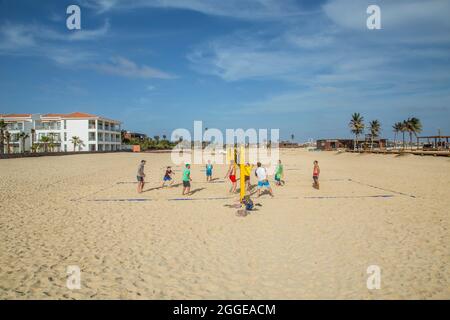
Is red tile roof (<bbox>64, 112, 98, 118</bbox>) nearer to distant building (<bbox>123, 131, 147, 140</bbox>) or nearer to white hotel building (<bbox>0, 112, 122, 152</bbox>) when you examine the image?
white hotel building (<bbox>0, 112, 122, 152</bbox>)

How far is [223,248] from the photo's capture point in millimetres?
6184

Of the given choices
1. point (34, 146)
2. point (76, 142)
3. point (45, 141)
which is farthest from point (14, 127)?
point (34, 146)

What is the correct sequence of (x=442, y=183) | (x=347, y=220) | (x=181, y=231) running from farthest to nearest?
(x=442, y=183)
(x=347, y=220)
(x=181, y=231)

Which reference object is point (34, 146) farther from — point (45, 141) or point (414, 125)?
point (414, 125)

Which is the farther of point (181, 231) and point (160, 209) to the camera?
point (160, 209)

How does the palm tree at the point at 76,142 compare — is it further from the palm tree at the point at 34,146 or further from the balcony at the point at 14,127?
the balcony at the point at 14,127

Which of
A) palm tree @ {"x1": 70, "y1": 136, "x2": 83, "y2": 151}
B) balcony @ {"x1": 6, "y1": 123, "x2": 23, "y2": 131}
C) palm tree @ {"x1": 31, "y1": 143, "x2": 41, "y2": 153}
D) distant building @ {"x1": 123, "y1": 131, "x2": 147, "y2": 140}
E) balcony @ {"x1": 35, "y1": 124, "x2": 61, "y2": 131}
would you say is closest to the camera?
palm tree @ {"x1": 31, "y1": 143, "x2": 41, "y2": 153}

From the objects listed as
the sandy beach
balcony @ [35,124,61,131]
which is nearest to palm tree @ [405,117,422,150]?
the sandy beach

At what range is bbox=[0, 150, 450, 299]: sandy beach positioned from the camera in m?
4.45
